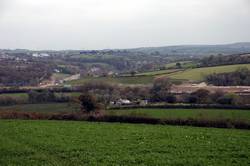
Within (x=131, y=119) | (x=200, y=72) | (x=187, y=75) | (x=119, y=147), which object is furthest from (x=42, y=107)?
(x=119, y=147)

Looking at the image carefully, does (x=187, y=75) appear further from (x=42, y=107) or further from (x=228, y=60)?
(x=42, y=107)

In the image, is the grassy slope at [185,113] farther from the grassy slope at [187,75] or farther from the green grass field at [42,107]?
the grassy slope at [187,75]

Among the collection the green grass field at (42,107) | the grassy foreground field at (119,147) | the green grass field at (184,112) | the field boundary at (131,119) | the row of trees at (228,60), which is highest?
the row of trees at (228,60)

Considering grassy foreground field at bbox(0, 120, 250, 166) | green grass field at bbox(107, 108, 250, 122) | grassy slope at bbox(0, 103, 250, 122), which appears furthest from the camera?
green grass field at bbox(107, 108, 250, 122)

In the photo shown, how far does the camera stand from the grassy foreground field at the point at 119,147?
15.6m

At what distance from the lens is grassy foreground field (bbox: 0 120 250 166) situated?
1560 centimetres

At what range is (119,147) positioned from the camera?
60.1ft

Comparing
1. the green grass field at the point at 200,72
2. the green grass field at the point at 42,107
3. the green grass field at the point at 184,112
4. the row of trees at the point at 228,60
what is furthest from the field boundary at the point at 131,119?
the row of trees at the point at 228,60

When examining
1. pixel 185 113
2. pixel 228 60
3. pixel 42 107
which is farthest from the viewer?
pixel 228 60

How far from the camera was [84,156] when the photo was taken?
16.4 meters

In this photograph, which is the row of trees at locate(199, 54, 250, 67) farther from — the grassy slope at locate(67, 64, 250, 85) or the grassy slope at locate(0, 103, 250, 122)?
the grassy slope at locate(0, 103, 250, 122)

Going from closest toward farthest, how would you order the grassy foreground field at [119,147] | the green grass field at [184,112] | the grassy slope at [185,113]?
the grassy foreground field at [119,147], the grassy slope at [185,113], the green grass field at [184,112]

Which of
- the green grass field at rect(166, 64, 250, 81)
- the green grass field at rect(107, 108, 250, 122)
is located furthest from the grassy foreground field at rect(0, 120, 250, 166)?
the green grass field at rect(166, 64, 250, 81)

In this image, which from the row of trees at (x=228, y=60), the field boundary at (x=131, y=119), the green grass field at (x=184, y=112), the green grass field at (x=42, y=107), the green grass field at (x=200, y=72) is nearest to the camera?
the field boundary at (x=131, y=119)
